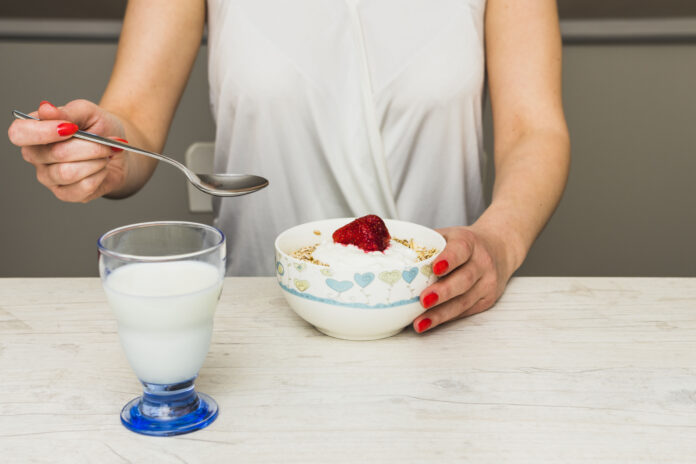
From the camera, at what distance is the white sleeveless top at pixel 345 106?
3.86 ft

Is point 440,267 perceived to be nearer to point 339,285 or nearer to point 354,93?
point 339,285

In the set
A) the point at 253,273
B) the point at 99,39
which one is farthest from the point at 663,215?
the point at 99,39

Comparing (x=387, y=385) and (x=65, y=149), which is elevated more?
(x=65, y=149)

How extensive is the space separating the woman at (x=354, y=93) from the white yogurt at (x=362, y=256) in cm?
35

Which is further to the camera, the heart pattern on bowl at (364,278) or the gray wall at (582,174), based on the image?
the gray wall at (582,174)

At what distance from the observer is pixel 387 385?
0.68m

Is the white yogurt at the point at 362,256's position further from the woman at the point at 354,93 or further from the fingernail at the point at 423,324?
the woman at the point at 354,93

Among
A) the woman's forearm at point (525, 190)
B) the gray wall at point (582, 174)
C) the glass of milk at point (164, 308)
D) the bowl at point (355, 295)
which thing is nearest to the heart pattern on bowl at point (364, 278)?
the bowl at point (355, 295)

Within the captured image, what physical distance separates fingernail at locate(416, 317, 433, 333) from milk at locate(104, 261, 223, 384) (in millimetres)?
254

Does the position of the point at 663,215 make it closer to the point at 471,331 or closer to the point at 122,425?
the point at 471,331

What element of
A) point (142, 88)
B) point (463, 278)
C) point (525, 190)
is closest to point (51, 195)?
point (142, 88)

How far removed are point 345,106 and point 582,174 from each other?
4.11 feet

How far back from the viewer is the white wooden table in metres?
0.58

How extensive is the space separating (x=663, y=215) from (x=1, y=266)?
2.17 metres
